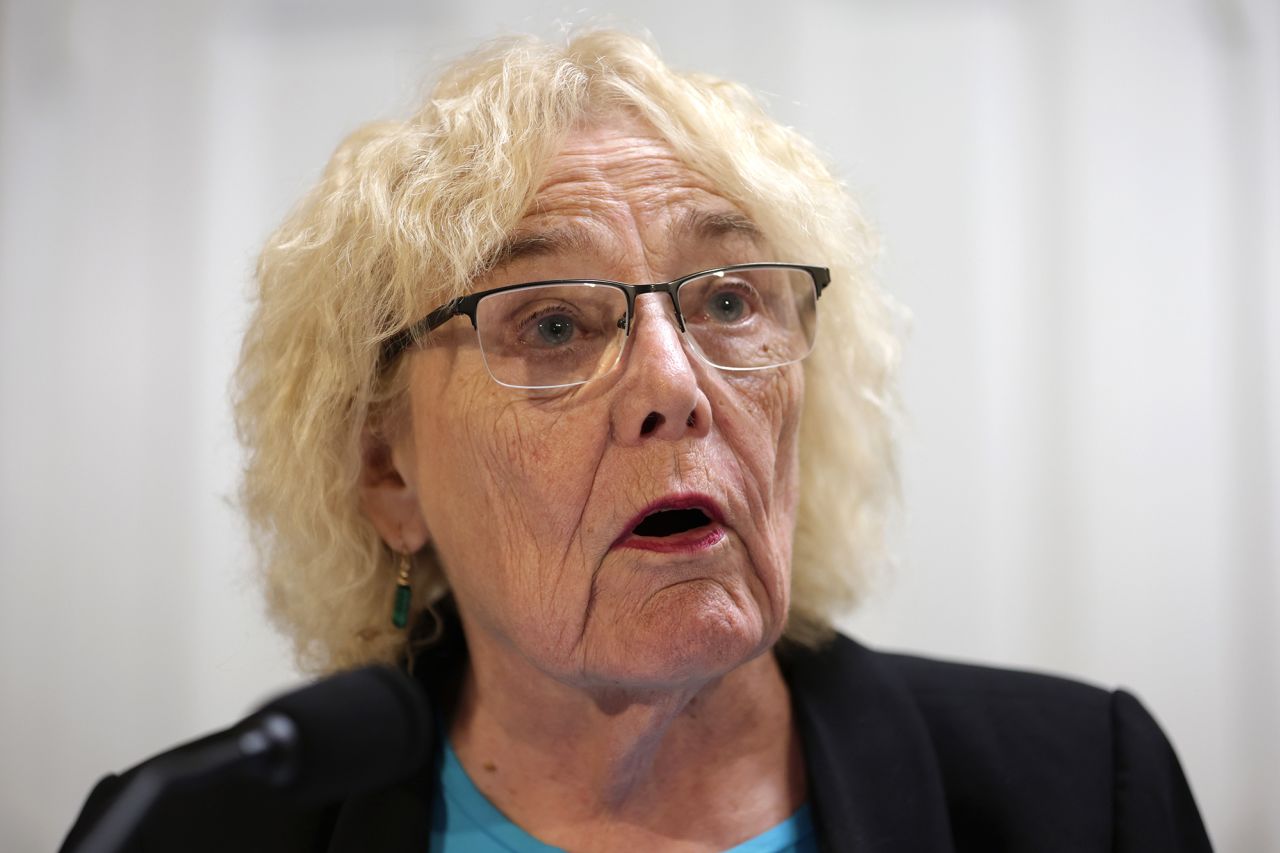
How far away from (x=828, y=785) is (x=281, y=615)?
0.92m

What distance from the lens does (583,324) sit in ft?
4.27

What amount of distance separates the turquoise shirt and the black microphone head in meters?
0.70

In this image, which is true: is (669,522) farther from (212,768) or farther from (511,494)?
(212,768)

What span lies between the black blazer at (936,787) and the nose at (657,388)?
493 mm

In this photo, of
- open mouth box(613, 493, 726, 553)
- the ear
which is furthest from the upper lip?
the ear

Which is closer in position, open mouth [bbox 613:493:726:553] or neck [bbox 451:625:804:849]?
open mouth [bbox 613:493:726:553]

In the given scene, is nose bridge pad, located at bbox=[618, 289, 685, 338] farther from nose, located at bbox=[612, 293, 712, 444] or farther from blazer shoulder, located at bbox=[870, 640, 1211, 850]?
blazer shoulder, located at bbox=[870, 640, 1211, 850]

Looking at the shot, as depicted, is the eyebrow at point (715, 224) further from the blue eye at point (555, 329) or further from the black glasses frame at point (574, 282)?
the blue eye at point (555, 329)

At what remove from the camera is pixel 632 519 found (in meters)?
1.21

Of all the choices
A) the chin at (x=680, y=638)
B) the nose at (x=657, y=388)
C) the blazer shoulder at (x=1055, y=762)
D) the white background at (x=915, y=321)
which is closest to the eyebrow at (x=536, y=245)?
the nose at (x=657, y=388)

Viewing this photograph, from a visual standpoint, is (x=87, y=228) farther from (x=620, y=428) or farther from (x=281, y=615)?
(x=620, y=428)

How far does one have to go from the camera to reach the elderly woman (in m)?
1.24

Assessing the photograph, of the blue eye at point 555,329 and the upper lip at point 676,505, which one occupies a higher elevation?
the blue eye at point 555,329

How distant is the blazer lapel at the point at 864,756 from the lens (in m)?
1.31
